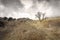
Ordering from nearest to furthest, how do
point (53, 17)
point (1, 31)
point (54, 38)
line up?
point (54, 38), point (1, 31), point (53, 17)

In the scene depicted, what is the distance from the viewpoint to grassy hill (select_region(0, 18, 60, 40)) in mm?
5558

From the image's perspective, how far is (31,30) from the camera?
19.2 feet

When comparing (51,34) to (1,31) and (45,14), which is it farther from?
(1,31)

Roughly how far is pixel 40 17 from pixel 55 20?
0.78 metres

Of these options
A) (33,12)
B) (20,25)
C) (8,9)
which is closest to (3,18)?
(8,9)

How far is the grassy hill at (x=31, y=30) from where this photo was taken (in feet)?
18.2

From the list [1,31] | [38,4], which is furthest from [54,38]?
[1,31]

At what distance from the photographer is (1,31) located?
5.90m

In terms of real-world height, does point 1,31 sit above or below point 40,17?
below

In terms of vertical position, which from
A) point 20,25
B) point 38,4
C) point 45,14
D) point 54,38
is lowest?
point 54,38

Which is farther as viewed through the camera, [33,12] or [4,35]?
[33,12]

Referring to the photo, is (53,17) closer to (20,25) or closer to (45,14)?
(45,14)

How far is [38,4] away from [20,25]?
4.53 ft

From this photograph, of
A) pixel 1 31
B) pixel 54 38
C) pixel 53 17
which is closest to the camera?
pixel 54 38
